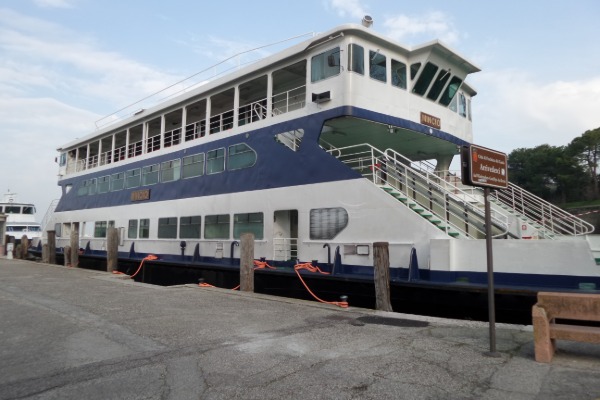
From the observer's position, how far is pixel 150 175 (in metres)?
17.3

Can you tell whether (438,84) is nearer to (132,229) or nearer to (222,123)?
(222,123)

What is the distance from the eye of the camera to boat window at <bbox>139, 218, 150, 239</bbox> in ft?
55.4

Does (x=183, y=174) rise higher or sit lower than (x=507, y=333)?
higher

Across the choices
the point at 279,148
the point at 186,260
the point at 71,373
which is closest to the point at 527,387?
the point at 71,373

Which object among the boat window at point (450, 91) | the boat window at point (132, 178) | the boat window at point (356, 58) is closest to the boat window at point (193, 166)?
the boat window at point (132, 178)

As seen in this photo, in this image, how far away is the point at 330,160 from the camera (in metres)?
10.3

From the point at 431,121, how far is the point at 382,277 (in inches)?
234

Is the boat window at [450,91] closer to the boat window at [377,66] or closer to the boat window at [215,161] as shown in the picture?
the boat window at [377,66]

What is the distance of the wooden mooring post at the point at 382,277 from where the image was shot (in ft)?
26.5

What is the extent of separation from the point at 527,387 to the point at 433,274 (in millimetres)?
4007

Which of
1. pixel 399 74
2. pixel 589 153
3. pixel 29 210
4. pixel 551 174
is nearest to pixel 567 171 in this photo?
pixel 551 174

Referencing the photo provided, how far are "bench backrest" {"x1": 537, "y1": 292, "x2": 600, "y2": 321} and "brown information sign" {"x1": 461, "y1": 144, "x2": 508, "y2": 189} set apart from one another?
1.49 metres

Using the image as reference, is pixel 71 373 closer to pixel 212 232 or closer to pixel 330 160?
pixel 330 160

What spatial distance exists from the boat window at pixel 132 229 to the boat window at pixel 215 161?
5599mm
